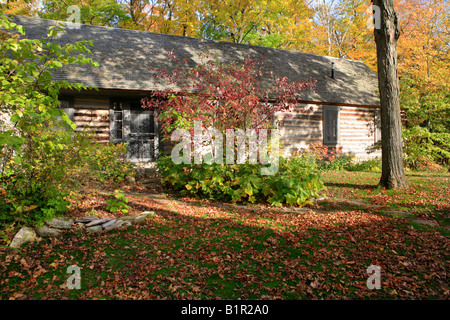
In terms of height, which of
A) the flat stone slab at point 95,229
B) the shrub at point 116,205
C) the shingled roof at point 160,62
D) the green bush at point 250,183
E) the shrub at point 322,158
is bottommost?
the flat stone slab at point 95,229

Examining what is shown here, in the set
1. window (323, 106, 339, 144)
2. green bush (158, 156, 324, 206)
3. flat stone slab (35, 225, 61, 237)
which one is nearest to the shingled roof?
window (323, 106, 339, 144)

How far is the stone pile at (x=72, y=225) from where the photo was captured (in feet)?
13.7

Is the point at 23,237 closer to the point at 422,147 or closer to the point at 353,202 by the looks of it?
the point at 353,202

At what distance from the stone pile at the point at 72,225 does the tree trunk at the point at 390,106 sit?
6693mm

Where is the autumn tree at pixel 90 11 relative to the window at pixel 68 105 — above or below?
above

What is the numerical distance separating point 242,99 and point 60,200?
420 cm

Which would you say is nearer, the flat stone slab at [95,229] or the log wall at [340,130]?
the flat stone slab at [95,229]

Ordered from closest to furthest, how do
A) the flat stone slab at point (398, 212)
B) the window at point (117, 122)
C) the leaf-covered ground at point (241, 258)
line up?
the leaf-covered ground at point (241, 258) → the flat stone slab at point (398, 212) → the window at point (117, 122)

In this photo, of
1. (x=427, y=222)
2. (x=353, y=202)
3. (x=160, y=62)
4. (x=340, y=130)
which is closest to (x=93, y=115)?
(x=160, y=62)

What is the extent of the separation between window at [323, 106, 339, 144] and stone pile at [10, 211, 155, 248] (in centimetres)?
1133

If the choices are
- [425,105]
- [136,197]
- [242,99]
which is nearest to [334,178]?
[242,99]

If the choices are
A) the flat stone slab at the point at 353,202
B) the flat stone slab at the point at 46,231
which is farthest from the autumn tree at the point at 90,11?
the flat stone slab at the point at 353,202

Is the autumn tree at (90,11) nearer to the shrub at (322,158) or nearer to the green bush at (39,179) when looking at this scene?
Answer: the shrub at (322,158)

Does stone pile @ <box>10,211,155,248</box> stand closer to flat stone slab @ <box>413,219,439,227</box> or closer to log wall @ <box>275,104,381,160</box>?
flat stone slab @ <box>413,219,439,227</box>
